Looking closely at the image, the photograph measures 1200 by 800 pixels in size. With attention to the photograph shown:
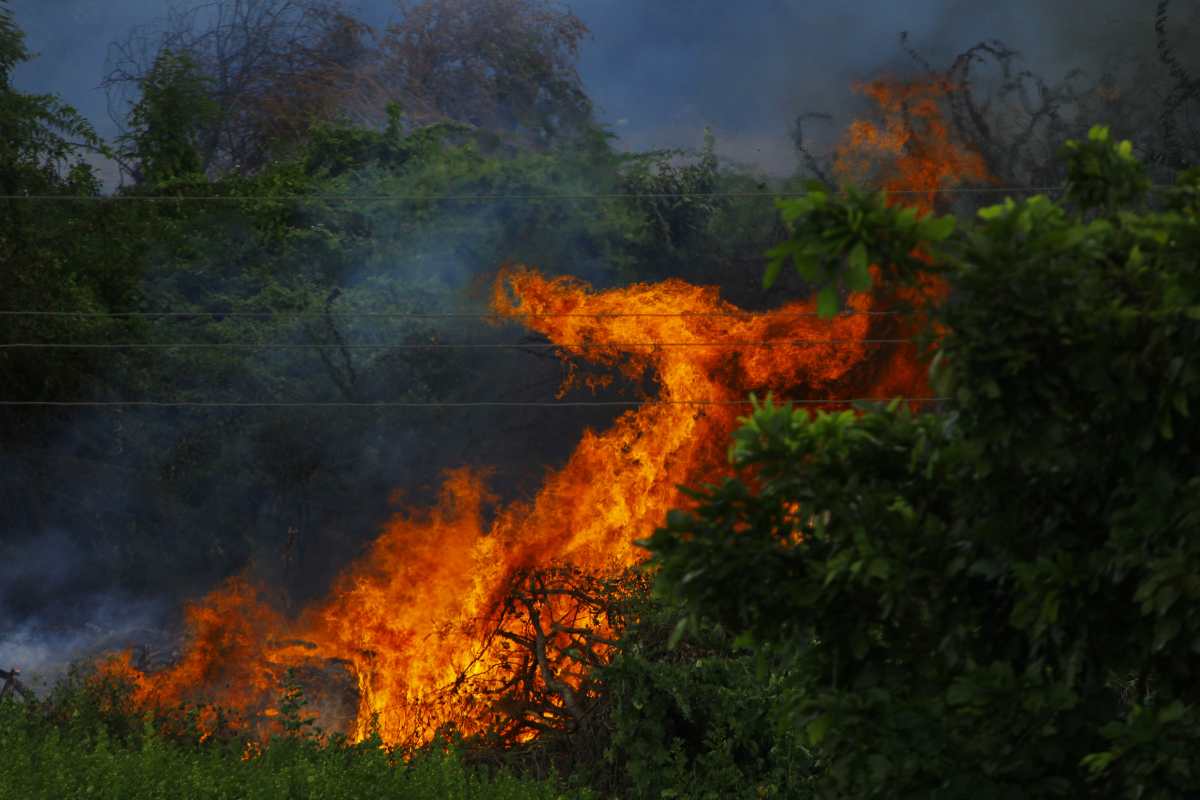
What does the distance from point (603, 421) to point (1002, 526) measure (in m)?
14.7

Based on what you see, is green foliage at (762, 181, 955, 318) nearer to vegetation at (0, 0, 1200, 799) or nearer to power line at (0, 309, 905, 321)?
vegetation at (0, 0, 1200, 799)

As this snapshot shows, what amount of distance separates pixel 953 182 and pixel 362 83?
585 inches

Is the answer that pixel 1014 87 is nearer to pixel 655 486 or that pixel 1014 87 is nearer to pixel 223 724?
pixel 655 486

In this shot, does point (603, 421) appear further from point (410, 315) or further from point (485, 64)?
point (485, 64)

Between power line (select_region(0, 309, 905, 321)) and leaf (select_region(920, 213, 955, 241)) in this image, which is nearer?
Answer: leaf (select_region(920, 213, 955, 241))

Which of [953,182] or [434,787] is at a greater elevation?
[953,182]

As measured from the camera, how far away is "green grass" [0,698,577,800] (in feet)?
31.9

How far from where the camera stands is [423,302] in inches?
815

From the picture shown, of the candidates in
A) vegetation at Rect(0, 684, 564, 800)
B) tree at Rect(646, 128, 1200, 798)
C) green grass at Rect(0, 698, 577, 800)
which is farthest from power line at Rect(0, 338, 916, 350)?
tree at Rect(646, 128, 1200, 798)

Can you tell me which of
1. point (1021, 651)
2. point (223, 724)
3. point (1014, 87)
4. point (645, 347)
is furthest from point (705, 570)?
point (1014, 87)

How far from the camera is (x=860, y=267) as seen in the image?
4.28m

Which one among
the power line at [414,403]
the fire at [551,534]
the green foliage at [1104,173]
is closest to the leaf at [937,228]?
the green foliage at [1104,173]

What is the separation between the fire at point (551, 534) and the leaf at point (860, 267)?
971 centimetres

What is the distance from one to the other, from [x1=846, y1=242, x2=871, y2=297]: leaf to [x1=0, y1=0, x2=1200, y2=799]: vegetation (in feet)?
0.04
